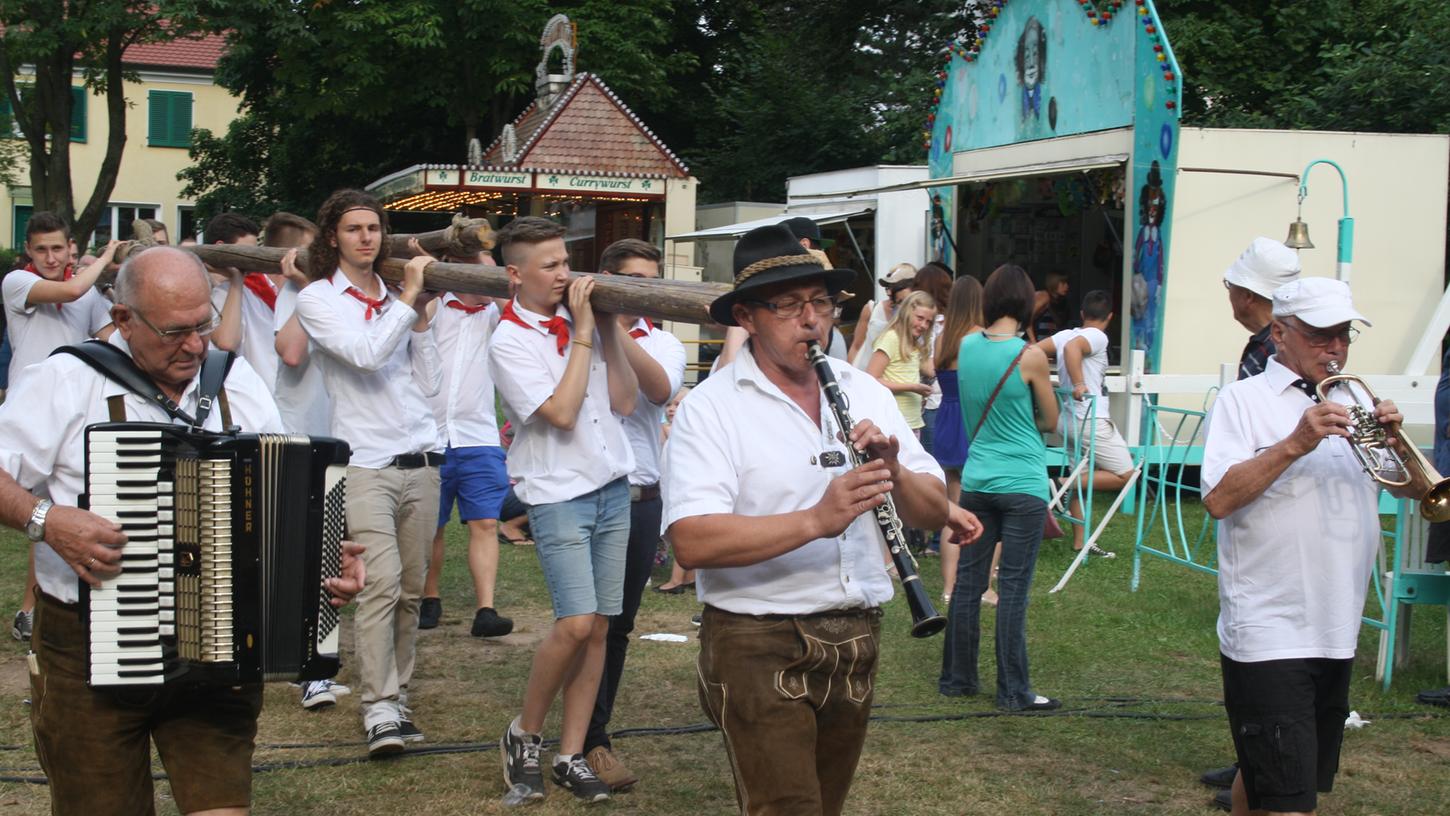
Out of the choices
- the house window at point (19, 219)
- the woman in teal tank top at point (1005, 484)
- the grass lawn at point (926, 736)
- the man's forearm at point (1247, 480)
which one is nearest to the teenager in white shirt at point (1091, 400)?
the grass lawn at point (926, 736)

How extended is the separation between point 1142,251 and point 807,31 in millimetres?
18058

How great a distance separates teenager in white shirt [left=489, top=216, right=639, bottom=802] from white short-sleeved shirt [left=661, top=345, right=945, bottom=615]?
1.47 meters

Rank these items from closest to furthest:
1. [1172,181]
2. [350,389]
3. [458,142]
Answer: [350,389] < [1172,181] < [458,142]

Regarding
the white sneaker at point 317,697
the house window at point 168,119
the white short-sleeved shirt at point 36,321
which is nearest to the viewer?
the white sneaker at point 317,697

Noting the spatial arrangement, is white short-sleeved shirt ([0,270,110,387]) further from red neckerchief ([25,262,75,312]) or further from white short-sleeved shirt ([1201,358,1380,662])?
white short-sleeved shirt ([1201,358,1380,662])

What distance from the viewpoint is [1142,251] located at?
12.9 m

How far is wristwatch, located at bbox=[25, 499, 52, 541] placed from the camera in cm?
325

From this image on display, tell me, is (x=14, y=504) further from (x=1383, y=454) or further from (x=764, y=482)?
(x=1383, y=454)

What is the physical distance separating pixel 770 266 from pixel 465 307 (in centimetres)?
422

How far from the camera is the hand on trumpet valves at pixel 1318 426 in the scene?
12.3 feet

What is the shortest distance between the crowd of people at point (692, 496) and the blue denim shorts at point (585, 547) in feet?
0.04

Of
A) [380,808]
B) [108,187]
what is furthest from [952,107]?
[108,187]

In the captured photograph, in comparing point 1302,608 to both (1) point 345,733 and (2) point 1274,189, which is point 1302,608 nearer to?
(1) point 345,733

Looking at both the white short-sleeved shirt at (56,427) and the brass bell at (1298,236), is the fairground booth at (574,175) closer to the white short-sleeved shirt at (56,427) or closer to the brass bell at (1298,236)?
the brass bell at (1298,236)
